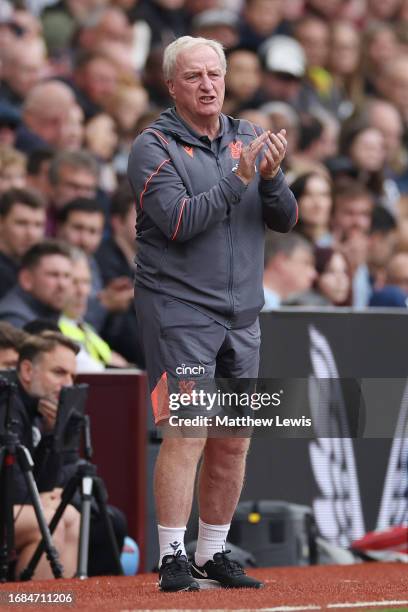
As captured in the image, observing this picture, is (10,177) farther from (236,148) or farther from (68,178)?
(236,148)

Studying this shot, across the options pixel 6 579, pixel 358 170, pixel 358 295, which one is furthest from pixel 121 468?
pixel 358 170

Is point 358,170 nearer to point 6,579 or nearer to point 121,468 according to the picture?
point 121,468

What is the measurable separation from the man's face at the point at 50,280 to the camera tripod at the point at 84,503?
1601 millimetres

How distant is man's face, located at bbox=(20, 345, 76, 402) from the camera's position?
7.32 m

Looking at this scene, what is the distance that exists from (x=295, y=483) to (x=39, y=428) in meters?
1.73

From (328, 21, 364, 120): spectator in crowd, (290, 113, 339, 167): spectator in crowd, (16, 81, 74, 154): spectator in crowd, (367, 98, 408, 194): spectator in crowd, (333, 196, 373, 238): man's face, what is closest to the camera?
(16, 81, 74, 154): spectator in crowd

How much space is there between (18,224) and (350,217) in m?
3.53

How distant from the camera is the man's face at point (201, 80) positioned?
577cm

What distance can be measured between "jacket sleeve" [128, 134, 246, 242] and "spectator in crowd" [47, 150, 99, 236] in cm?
446

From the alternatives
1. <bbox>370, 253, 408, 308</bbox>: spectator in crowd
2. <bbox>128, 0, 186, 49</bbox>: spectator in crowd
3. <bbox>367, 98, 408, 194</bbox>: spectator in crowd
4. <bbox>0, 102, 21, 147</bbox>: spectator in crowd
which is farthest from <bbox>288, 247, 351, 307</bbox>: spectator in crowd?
<bbox>128, 0, 186, 49</bbox>: spectator in crowd

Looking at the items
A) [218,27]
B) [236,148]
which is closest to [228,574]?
[236,148]

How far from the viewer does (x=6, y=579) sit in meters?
6.90

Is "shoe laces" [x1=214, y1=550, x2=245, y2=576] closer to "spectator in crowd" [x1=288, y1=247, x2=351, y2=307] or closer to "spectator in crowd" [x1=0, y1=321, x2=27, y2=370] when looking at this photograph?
"spectator in crowd" [x1=0, y1=321, x2=27, y2=370]

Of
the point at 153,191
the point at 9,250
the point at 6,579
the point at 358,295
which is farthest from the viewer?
the point at 358,295
